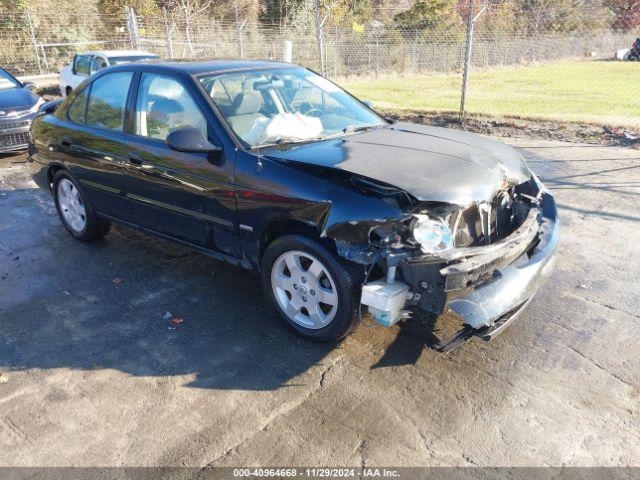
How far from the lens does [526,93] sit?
1672 cm

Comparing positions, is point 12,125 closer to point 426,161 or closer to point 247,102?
point 247,102

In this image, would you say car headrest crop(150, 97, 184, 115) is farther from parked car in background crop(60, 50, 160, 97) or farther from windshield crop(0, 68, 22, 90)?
parked car in background crop(60, 50, 160, 97)

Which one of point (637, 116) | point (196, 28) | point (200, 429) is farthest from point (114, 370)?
point (196, 28)

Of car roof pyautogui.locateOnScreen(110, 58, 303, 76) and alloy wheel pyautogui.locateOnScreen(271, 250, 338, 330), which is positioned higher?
car roof pyautogui.locateOnScreen(110, 58, 303, 76)

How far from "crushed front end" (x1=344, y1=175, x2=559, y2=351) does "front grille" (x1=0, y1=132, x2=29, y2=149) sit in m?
7.95

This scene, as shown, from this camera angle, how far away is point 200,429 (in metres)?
2.86

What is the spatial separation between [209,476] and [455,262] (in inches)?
65.9

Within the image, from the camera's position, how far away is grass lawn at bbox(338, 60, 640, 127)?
12.3 metres

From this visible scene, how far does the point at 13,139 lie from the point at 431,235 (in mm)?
8417

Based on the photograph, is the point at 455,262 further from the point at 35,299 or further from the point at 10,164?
the point at 10,164

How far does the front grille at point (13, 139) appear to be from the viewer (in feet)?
28.9

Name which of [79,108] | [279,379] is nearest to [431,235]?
[279,379]

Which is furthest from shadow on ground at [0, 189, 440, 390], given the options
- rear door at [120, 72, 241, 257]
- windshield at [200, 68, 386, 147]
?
windshield at [200, 68, 386, 147]

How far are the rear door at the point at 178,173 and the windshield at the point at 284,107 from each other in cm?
22
